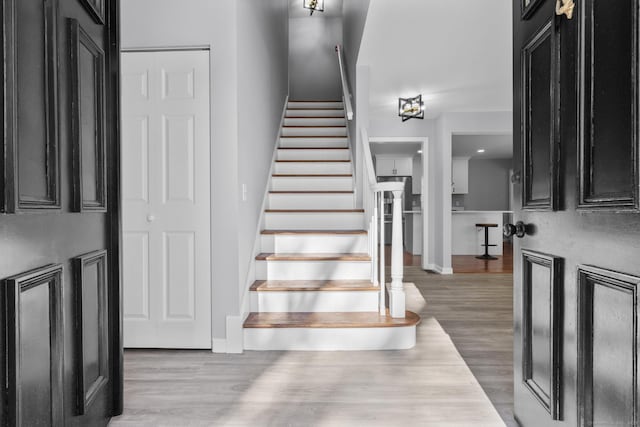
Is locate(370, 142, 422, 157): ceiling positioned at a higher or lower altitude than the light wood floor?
higher

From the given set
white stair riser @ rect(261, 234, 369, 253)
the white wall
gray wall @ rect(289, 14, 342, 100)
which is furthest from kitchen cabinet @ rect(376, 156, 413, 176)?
the white wall

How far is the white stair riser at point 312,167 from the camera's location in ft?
14.3

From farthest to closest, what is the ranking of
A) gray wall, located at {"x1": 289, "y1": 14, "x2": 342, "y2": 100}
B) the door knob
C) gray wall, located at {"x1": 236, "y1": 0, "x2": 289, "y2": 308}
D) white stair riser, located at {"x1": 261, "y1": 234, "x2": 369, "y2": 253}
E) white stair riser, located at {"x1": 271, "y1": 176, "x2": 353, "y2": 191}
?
gray wall, located at {"x1": 289, "y1": 14, "x2": 342, "y2": 100}
white stair riser, located at {"x1": 271, "y1": 176, "x2": 353, "y2": 191}
white stair riser, located at {"x1": 261, "y1": 234, "x2": 369, "y2": 253}
gray wall, located at {"x1": 236, "y1": 0, "x2": 289, "y2": 308}
the door knob

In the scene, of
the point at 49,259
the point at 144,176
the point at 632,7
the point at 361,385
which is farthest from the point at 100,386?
the point at 632,7

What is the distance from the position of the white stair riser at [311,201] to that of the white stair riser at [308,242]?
0.64 meters

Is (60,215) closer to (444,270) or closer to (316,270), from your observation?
(316,270)

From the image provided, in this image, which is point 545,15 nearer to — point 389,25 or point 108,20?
point 108,20

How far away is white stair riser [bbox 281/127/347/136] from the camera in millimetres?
5047

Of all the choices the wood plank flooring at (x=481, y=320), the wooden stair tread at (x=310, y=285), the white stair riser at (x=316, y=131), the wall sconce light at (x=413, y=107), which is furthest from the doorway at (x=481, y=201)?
the wooden stair tread at (x=310, y=285)

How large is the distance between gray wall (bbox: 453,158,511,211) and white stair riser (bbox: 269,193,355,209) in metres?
8.40

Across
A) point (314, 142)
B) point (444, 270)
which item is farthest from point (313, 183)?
point (444, 270)

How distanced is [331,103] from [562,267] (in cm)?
501

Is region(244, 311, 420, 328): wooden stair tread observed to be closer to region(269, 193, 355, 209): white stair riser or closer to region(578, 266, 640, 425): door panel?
region(269, 193, 355, 209): white stair riser

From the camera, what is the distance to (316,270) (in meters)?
3.11
